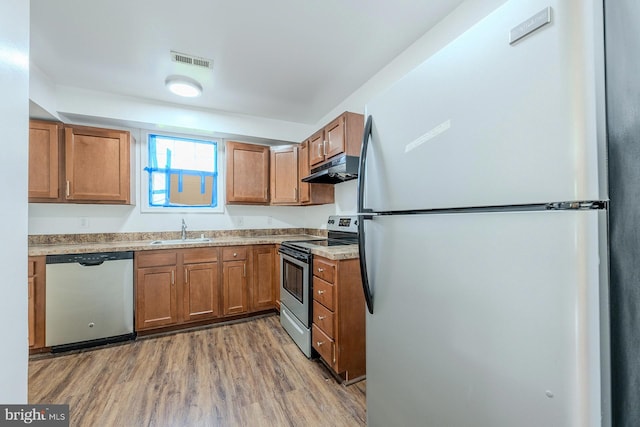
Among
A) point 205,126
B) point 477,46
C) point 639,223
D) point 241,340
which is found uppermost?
point 205,126

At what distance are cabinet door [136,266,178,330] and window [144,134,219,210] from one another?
0.95m

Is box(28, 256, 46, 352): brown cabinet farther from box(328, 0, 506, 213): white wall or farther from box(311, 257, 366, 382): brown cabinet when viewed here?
box(328, 0, 506, 213): white wall

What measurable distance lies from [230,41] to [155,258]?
2.16 m

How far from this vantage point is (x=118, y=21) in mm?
1772

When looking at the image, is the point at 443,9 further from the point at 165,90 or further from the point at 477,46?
the point at 165,90

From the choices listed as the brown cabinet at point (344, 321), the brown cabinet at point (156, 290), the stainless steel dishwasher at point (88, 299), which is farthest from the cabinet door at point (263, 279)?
the brown cabinet at point (344, 321)

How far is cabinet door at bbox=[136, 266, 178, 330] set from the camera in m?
2.59

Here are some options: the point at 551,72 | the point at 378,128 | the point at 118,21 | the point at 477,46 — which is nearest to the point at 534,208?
the point at 551,72

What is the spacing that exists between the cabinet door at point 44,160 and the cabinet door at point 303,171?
2462 millimetres

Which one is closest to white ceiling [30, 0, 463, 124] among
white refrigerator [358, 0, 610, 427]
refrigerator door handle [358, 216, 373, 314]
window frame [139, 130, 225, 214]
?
window frame [139, 130, 225, 214]

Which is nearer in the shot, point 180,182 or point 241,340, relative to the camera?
point 241,340

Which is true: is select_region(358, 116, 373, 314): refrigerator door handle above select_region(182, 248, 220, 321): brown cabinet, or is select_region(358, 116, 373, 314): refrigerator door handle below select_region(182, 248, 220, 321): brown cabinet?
above

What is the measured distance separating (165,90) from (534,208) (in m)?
3.27

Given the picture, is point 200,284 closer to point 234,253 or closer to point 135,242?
point 234,253
